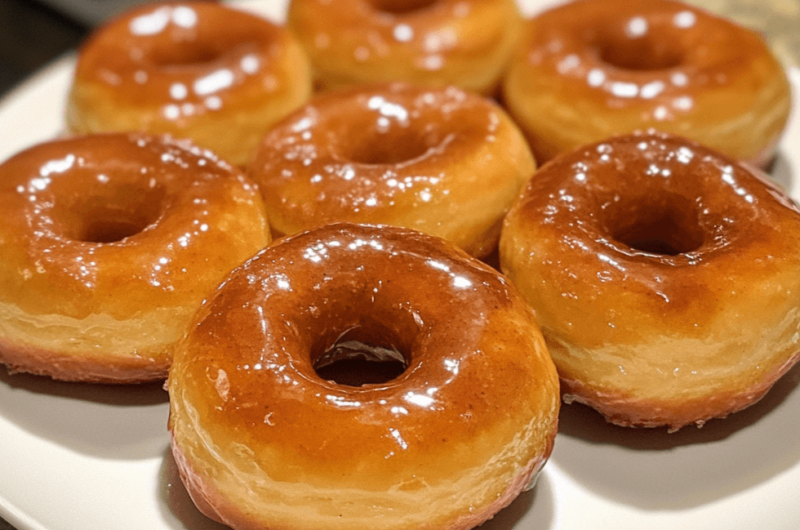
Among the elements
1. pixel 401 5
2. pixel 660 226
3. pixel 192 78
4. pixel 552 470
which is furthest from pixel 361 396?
pixel 401 5

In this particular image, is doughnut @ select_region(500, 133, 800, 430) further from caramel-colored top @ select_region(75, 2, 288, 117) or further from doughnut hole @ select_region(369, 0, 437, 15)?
doughnut hole @ select_region(369, 0, 437, 15)

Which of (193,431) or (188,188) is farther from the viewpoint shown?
(188,188)

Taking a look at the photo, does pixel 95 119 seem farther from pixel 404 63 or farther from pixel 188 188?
pixel 404 63

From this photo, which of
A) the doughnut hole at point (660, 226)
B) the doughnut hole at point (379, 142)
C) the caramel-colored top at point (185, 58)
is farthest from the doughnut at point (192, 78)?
the doughnut hole at point (660, 226)

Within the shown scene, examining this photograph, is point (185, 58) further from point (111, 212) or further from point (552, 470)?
point (552, 470)

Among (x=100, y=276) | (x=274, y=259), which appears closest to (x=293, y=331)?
(x=274, y=259)
